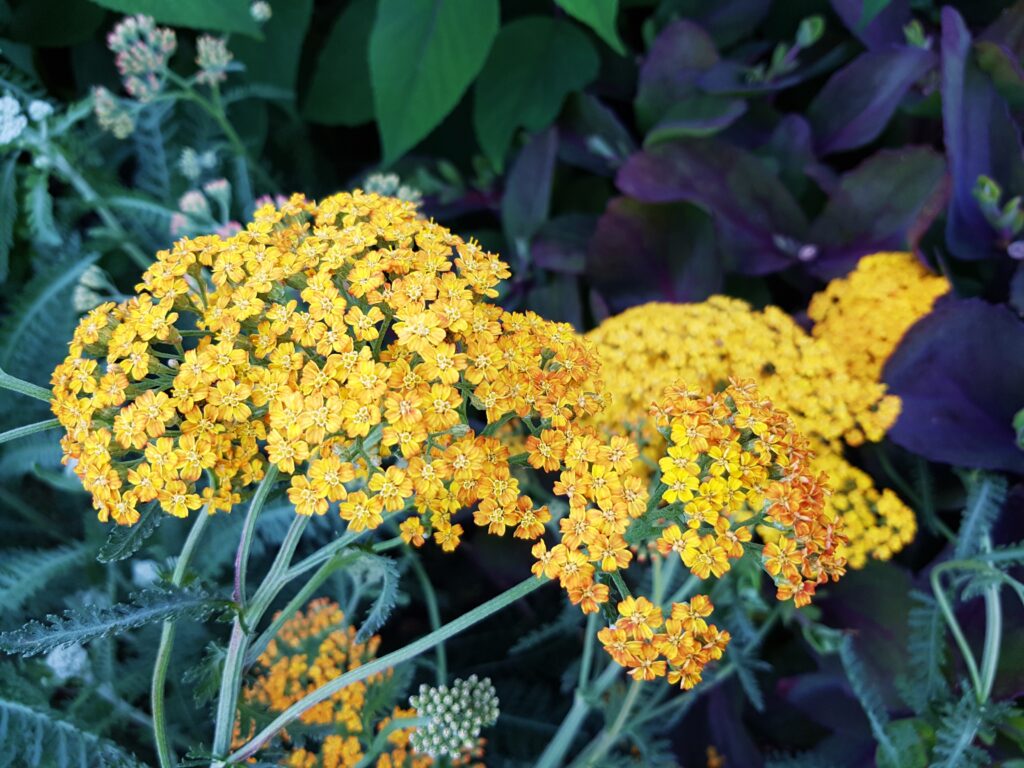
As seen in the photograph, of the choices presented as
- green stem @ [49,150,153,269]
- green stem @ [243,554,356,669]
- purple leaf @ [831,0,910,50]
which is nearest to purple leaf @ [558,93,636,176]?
purple leaf @ [831,0,910,50]

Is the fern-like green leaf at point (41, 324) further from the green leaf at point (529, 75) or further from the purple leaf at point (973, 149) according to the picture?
the purple leaf at point (973, 149)

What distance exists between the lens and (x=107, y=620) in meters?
0.63

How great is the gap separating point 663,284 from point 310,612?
682 mm

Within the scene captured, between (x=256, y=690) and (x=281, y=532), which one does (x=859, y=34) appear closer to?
(x=281, y=532)

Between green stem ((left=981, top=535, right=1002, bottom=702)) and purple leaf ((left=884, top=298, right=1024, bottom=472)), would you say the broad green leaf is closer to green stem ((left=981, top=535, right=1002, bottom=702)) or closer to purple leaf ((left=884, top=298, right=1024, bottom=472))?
purple leaf ((left=884, top=298, right=1024, bottom=472))

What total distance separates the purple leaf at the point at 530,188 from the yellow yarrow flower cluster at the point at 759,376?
0.37 meters

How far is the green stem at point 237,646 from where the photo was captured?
0.65m

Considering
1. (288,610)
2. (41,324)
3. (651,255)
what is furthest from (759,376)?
(41,324)

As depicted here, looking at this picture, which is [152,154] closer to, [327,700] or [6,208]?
[6,208]

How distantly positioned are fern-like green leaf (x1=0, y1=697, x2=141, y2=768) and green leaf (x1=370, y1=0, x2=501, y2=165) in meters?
0.75

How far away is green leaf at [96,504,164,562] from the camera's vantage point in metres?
0.64

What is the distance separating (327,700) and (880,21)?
3.98ft

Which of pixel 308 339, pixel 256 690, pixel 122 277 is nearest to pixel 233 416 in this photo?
pixel 308 339

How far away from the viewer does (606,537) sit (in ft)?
2.02
